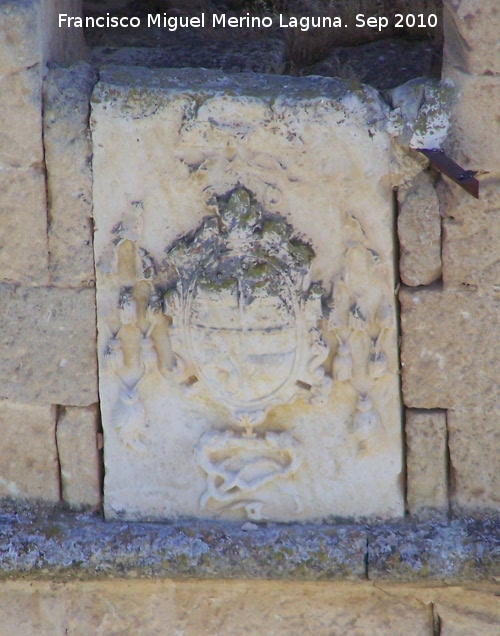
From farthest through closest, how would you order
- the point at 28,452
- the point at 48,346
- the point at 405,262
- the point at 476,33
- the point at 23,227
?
the point at 28,452 < the point at 48,346 < the point at 23,227 < the point at 405,262 < the point at 476,33

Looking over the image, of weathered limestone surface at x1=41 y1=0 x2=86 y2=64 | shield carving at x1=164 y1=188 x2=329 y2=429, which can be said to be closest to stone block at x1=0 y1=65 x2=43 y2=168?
weathered limestone surface at x1=41 y1=0 x2=86 y2=64

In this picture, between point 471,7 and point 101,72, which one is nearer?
point 471,7

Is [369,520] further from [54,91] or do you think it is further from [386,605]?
[54,91]

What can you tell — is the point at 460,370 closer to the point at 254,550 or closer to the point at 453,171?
the point at 453,171

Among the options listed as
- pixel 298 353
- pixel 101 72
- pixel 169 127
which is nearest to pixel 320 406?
pixel 298 353

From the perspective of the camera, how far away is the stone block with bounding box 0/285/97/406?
4059 millimetres

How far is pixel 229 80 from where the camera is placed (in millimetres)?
3830

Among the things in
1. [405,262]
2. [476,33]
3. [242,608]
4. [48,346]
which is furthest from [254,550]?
[476,33]

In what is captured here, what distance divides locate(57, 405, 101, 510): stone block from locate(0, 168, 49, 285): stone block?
1.60ft

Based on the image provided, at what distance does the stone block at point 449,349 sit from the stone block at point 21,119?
51.3 inches

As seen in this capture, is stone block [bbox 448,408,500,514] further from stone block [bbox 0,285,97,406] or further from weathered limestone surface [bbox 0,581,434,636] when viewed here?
stone block [bbox 0,285,97,406]

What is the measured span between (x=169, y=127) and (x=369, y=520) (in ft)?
4.90

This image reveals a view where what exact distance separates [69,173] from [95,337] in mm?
560

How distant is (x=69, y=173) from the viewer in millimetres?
3939
